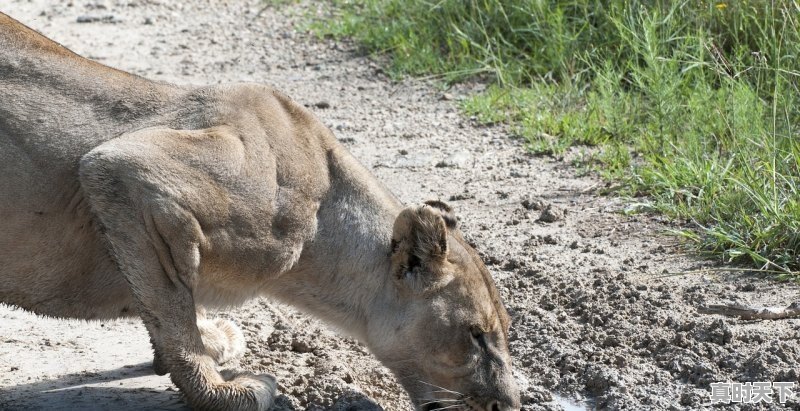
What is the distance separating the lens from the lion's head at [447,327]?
17.6 feet

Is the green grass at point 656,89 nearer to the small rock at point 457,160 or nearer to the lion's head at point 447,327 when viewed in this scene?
the small rock at point 457,160

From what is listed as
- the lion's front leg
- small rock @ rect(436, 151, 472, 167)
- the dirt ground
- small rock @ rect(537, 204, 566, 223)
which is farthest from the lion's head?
small rock @ rect(436, 151, 472, 167)

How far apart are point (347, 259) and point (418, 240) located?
0.36 metres

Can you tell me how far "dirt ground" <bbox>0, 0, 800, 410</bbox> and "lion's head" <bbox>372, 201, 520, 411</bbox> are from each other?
496mm

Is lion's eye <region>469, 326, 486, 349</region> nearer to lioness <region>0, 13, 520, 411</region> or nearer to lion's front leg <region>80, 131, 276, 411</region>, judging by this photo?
lioness <region>0, 13, 520, 411</region>

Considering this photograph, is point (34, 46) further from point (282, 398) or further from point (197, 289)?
point (282, 398)

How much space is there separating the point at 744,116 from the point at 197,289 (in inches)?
168

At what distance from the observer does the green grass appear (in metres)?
7.37

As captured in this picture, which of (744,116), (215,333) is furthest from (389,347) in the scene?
(744,116)

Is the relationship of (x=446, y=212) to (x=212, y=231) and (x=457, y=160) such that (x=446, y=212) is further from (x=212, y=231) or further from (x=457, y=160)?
(x=457, y=160)

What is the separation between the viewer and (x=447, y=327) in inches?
212

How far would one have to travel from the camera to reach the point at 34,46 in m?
5.46

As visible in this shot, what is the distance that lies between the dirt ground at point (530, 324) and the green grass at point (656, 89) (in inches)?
9.6

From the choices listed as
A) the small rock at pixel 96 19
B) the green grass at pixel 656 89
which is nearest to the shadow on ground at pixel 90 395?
the green grass at pixel 656 89
